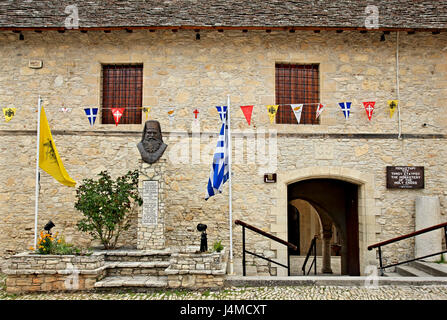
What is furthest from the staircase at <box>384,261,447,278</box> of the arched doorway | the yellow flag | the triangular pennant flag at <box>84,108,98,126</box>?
the triangular pennant flag at <box>84,108,98,126</box>

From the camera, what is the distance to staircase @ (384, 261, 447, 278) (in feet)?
22.6

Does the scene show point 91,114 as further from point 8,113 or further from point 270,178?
point 270,178

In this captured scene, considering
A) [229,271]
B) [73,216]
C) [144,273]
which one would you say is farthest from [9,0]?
[229,271]

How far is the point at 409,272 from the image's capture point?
732 centimetres

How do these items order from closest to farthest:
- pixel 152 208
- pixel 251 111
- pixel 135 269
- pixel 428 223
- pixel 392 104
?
pixel 135 269
pixel 152 208
pixel 428 223
pixel 251 111
pixel 392 104

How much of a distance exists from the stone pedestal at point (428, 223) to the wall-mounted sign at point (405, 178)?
34 centimetres

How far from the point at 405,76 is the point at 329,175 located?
2.82 m

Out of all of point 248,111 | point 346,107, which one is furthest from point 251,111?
point 346,107

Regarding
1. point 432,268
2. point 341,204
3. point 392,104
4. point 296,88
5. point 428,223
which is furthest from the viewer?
point 341,204

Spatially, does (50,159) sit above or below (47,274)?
above

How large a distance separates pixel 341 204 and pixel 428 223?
2.68 metres

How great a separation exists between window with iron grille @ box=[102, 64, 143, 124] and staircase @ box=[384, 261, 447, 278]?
21.5 ft

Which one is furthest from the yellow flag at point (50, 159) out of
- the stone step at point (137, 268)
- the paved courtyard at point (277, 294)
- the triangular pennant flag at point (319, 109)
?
the triangular pennant flag at point (319, 109)

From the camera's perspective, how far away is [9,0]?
28.9ft
